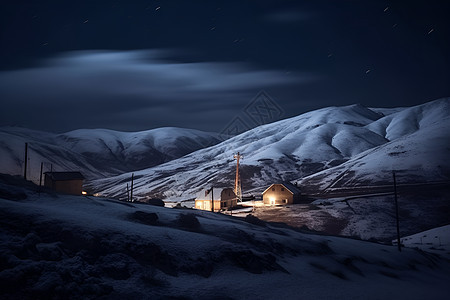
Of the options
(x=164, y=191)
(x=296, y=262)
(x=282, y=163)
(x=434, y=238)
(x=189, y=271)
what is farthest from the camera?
(x=282, y=163)

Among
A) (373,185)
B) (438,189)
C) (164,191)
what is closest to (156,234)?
(438,189)

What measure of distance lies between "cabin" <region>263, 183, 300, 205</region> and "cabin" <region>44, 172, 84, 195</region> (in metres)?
52.0

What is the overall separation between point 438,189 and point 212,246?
298ft

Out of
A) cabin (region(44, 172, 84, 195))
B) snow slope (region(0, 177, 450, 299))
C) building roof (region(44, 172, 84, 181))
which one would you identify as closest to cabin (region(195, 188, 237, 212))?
cabin (region(44, 172, 84, 195))

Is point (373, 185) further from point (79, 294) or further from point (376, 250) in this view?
point (79, 294)

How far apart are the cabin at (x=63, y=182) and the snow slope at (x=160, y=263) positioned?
Result: 111 feet

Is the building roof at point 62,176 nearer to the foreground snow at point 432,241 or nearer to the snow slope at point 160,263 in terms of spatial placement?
the snow slope at point 160,263

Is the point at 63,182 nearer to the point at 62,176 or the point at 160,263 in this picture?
the point at 62,176

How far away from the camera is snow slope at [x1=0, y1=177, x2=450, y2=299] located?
17.9 metres

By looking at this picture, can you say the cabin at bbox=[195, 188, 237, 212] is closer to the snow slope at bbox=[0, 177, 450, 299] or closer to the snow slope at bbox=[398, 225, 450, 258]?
the snow slope at bbox=[398, 225, 450, 258]

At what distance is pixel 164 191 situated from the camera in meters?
162

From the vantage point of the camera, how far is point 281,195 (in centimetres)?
9569

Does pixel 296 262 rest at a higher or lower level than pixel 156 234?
lower

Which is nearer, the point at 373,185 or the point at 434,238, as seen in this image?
the point at 434,238
